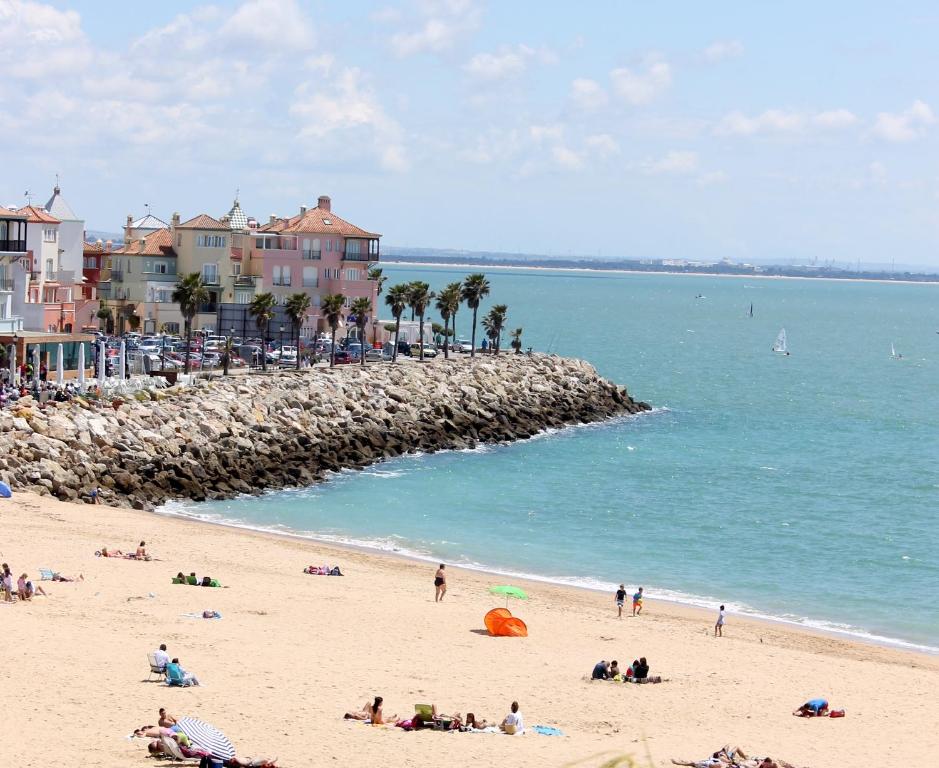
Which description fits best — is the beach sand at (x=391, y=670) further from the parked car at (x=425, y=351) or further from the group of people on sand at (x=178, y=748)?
the parked car at (x=425, y=351)

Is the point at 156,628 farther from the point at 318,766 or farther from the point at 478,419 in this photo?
the point at 478,419

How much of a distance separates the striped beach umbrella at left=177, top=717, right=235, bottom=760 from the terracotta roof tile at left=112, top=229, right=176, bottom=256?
59.3 meters

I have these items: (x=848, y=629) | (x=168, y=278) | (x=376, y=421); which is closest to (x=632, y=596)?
(x=848, y=629)

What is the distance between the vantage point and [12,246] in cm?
5862

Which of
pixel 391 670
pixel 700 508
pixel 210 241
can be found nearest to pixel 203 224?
pixel 210 241

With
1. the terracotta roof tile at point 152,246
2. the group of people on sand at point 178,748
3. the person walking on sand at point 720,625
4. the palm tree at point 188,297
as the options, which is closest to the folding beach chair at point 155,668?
the group of people on sand at point 178,748

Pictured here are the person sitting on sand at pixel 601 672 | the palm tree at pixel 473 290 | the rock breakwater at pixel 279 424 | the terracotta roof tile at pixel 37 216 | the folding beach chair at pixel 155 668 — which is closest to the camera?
the folding beach chair at pixel 155 668

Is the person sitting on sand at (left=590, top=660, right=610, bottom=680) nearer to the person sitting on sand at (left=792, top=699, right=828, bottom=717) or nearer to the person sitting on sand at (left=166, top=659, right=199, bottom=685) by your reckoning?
the person sitting on sand at (left=792, top=699, right=828, bottom=717)

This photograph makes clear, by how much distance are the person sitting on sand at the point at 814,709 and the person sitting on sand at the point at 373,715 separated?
7.73 meters

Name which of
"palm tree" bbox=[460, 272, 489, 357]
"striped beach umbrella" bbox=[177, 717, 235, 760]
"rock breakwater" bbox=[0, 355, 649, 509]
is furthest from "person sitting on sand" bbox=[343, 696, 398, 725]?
"palm tree" bbox=[460, 272, 489, 357]

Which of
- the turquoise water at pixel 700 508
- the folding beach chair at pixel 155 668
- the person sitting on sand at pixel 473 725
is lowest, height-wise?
the turquoise water at pixel 700 508

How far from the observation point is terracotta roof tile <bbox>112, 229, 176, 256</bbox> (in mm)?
75188

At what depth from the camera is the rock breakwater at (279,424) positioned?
4525 centimetres

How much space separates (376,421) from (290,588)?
1054 inches
